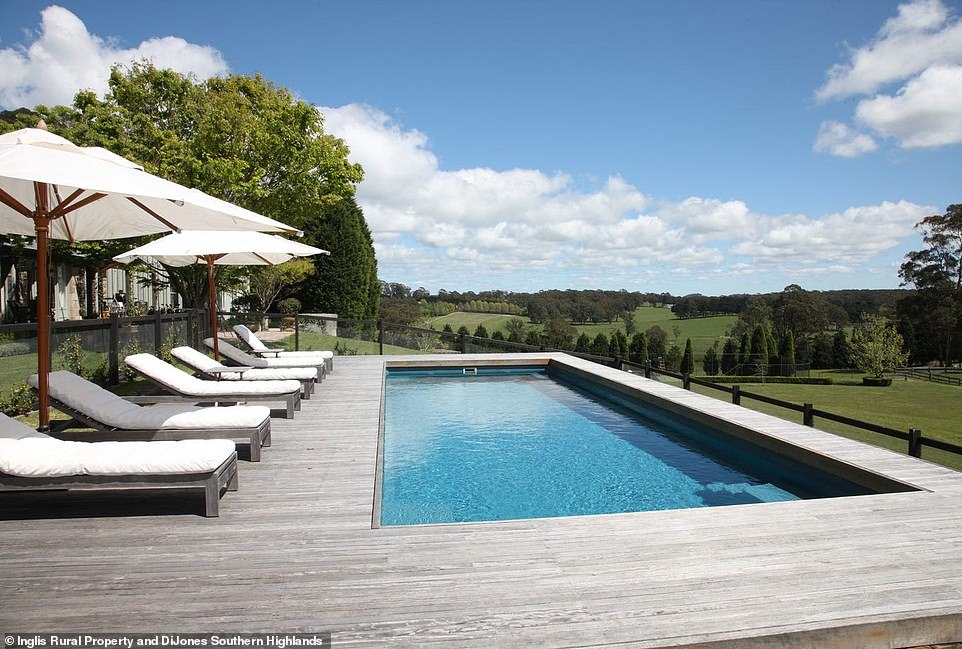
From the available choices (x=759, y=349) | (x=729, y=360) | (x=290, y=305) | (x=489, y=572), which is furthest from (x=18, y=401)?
(x=729, y=360)

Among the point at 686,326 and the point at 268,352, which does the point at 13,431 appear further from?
the point at 686,326

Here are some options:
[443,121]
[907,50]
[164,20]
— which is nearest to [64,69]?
[164,20]

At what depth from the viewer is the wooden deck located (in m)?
2.35

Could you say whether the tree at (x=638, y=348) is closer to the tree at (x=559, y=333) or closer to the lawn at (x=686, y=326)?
the tree at (x=559, y=333)

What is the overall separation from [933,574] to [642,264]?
170 ft

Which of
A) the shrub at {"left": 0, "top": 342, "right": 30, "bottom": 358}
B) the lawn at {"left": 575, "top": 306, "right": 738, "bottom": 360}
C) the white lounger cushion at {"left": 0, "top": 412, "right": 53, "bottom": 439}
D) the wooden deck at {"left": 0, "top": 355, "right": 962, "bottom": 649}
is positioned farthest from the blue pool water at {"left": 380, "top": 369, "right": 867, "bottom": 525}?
the lawn at {"left": 575, "top": 306, "right": 738, "bottom": 360}

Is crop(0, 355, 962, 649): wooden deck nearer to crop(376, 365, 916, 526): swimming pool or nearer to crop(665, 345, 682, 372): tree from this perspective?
crop(376, 365, 916, 526): swimming pool

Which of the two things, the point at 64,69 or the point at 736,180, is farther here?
the point at 736,180

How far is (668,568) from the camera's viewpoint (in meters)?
2.87

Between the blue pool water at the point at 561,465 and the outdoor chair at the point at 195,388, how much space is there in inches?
58.1

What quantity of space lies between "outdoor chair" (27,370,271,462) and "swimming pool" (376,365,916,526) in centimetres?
121

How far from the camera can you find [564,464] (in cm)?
648

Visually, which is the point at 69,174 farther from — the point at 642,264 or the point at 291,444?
the point at 642,264

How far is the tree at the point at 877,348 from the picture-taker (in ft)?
133
